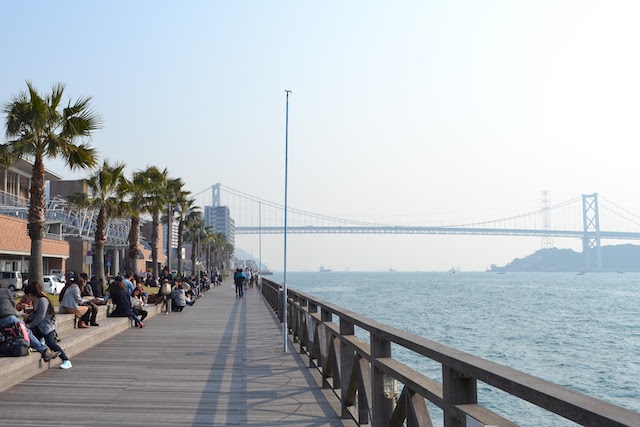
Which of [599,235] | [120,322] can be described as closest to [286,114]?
[120,322]

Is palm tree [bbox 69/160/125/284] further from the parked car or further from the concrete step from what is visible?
the concrete step

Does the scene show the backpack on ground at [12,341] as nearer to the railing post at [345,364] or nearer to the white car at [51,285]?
the railing post at [345,364]

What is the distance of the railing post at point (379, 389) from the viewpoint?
5387 millimetres

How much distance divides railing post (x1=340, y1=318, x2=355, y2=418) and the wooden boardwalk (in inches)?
6.3

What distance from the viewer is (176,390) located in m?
8.44

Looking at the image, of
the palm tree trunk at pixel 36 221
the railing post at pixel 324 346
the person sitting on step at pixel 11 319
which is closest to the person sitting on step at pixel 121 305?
Result: the palm tree trunk at pixel 36 221

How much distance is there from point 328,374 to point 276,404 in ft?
3.47

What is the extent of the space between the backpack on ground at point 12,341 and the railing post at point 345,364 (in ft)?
14.9

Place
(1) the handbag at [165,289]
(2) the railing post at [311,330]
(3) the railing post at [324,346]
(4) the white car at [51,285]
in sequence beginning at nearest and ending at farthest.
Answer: (3) the railing post at [324,346], (2) the railing post at [311,330], (1) the handbag at [165,289], (4) the white car at [51,285]

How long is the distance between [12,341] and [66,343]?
2.12 m

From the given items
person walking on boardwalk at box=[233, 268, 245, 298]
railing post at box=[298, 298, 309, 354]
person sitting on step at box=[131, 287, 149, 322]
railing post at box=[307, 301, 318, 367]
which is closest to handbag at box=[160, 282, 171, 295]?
person sitting on step at box=[131, 287, 149, 322]

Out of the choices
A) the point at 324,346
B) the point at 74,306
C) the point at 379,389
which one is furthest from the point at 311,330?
the point at 74,306

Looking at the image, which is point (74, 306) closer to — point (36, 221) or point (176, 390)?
point (176, 390)

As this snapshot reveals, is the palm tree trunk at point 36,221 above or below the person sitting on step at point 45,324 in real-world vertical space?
above
